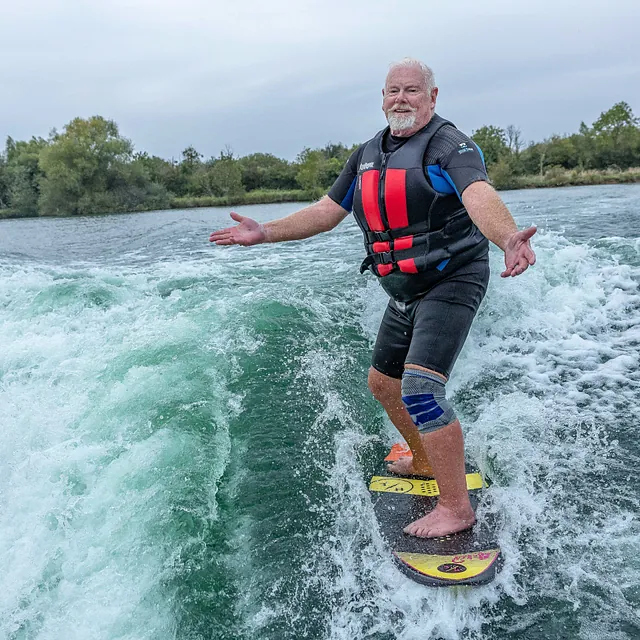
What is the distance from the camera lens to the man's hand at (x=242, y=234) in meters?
3.11

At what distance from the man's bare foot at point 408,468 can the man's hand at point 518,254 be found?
1.69 m

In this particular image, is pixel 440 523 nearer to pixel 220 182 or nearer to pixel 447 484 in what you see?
pixel 447 484

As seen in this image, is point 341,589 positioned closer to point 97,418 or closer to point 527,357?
point 97,418

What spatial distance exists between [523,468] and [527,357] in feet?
6.90

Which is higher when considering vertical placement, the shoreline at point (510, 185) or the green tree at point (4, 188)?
the green tree at point (4, 188)

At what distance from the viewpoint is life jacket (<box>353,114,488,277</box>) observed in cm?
272

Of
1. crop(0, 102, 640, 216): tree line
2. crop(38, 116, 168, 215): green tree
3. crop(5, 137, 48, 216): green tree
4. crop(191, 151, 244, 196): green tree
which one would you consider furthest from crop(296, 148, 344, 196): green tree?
crop(5, 137, 48, 216): green tree

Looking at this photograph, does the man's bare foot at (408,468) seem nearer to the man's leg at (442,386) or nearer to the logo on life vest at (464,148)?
the man's leg at (442,386)

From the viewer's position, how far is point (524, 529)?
2.91m

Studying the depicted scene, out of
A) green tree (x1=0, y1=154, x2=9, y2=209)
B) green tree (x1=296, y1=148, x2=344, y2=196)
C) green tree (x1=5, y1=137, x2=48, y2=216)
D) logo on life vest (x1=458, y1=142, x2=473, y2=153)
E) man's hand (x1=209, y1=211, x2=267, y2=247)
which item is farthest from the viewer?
green tree (x1=296, y1=148, x2=344, y2=196)

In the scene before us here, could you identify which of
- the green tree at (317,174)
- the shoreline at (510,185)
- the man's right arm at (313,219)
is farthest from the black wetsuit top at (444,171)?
the green tree at (317,174)

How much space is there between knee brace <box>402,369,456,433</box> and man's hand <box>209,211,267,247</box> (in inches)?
45.7

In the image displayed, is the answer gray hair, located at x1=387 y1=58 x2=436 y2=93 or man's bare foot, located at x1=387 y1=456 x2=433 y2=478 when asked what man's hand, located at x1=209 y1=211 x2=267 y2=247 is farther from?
man's bare foot, located at x1=387 y1=456 x2=433 y2=478

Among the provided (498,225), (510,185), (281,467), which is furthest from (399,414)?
(510,185)
